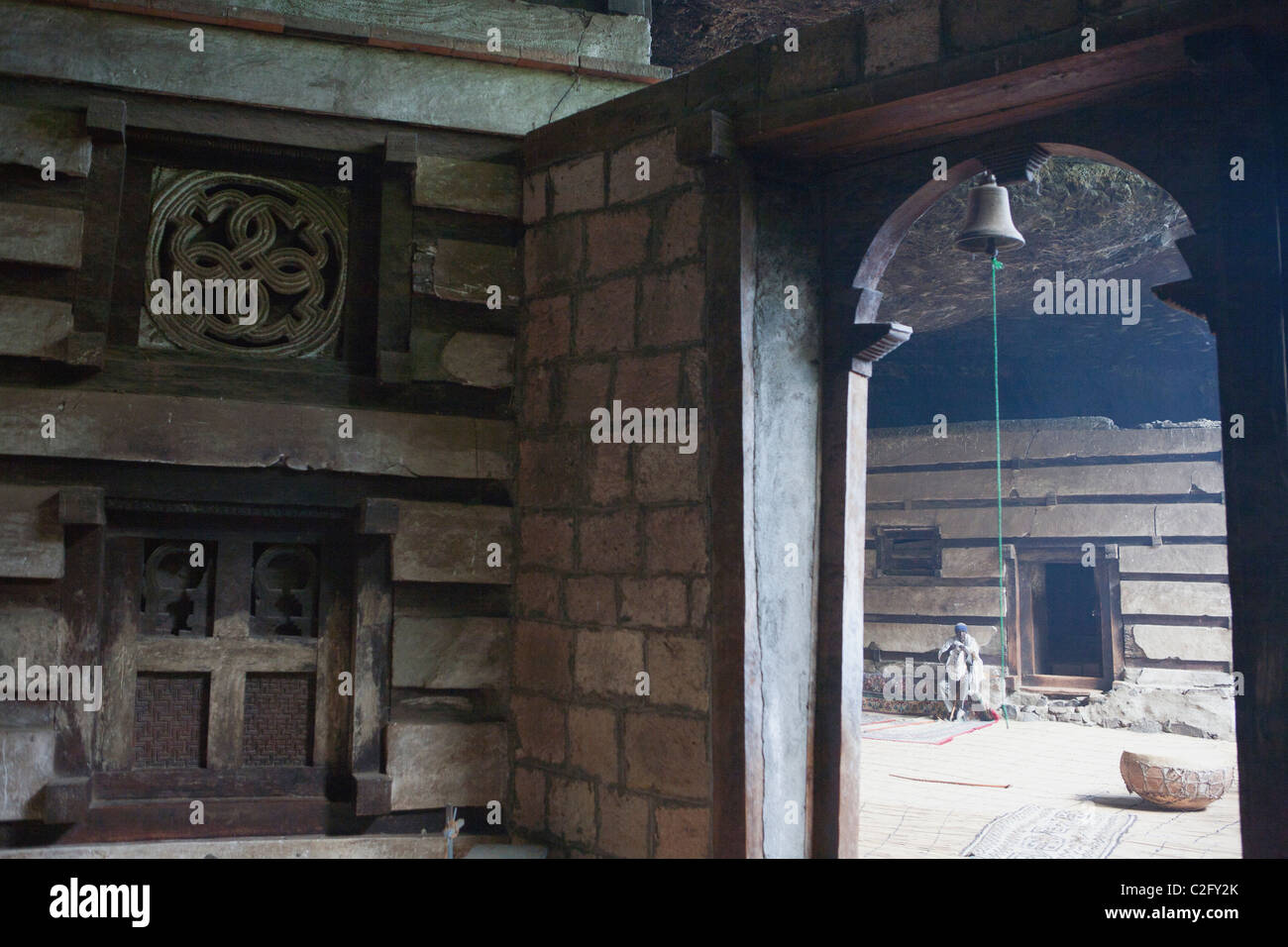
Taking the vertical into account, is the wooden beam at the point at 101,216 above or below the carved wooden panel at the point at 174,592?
above

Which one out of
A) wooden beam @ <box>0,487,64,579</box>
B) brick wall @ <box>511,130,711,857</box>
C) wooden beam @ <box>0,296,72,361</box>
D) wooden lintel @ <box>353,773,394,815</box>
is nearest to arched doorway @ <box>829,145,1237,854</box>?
brick wall @ <box>511,130,711,857</box>

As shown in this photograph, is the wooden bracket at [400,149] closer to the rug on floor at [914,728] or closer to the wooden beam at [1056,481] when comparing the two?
the rug on floor at [914,728]

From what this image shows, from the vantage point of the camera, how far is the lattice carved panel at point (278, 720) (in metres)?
4.11

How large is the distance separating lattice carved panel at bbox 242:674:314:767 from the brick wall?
0.77 metres

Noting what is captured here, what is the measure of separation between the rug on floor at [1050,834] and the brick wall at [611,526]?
7.69ft

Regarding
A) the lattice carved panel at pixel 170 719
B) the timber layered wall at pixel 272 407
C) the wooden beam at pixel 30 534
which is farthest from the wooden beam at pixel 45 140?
the lattice carved panel at pixel 170 719

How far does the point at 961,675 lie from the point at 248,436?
926 centimetres

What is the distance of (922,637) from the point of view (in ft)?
41.2

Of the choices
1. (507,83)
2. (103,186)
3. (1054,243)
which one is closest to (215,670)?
(103,186)

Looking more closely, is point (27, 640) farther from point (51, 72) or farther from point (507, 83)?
point (507, 83)

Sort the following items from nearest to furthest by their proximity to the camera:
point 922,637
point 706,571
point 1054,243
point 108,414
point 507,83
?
1. point 706,571
2. point 108,414
3. point 507,83
4. point 1054,243
5. point 922,637

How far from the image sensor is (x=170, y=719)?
403 centimetres

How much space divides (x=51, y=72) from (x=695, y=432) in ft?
8.47

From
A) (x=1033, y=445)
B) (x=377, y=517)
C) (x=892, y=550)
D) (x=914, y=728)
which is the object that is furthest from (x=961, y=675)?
(x=377, y=517)
